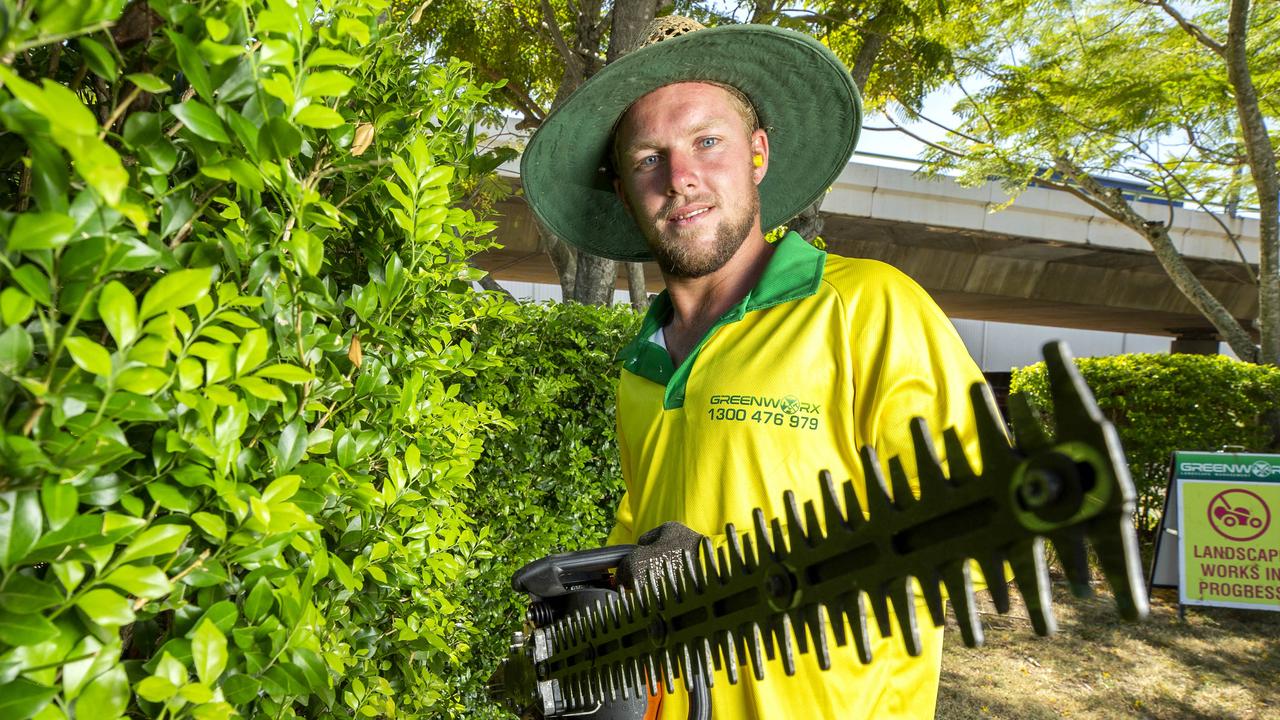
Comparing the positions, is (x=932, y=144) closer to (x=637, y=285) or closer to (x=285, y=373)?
(x=637, y=285)

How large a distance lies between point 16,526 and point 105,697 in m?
0.18

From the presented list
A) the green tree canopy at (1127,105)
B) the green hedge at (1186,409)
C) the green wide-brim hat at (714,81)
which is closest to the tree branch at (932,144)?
the green tree canopy at (1127,105)

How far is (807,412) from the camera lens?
1.60 meters

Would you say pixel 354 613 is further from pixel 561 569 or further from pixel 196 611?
pixel 196 611

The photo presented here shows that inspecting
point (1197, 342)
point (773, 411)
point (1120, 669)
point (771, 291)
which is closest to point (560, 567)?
point (773, 411)

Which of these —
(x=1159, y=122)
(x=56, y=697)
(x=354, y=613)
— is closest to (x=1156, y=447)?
(x=1159, y=122)

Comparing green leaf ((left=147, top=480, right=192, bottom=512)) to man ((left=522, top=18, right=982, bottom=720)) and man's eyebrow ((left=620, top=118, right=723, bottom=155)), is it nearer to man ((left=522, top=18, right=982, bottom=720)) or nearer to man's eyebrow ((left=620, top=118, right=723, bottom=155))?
man ((left=522, top=18, right=982, bottom=720))

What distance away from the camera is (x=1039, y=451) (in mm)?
569

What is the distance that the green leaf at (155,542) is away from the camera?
730 mm

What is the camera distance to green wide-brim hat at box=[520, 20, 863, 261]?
1.93m

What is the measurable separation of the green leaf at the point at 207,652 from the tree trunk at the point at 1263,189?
1023 cm

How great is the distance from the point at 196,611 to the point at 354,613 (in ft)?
1.97

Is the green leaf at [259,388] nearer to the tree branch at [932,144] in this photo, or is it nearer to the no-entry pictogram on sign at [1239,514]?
the no-entry pictogram on sign at [1239,514]

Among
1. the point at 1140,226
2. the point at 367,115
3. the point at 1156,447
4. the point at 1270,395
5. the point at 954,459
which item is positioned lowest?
the point at 1156,447
